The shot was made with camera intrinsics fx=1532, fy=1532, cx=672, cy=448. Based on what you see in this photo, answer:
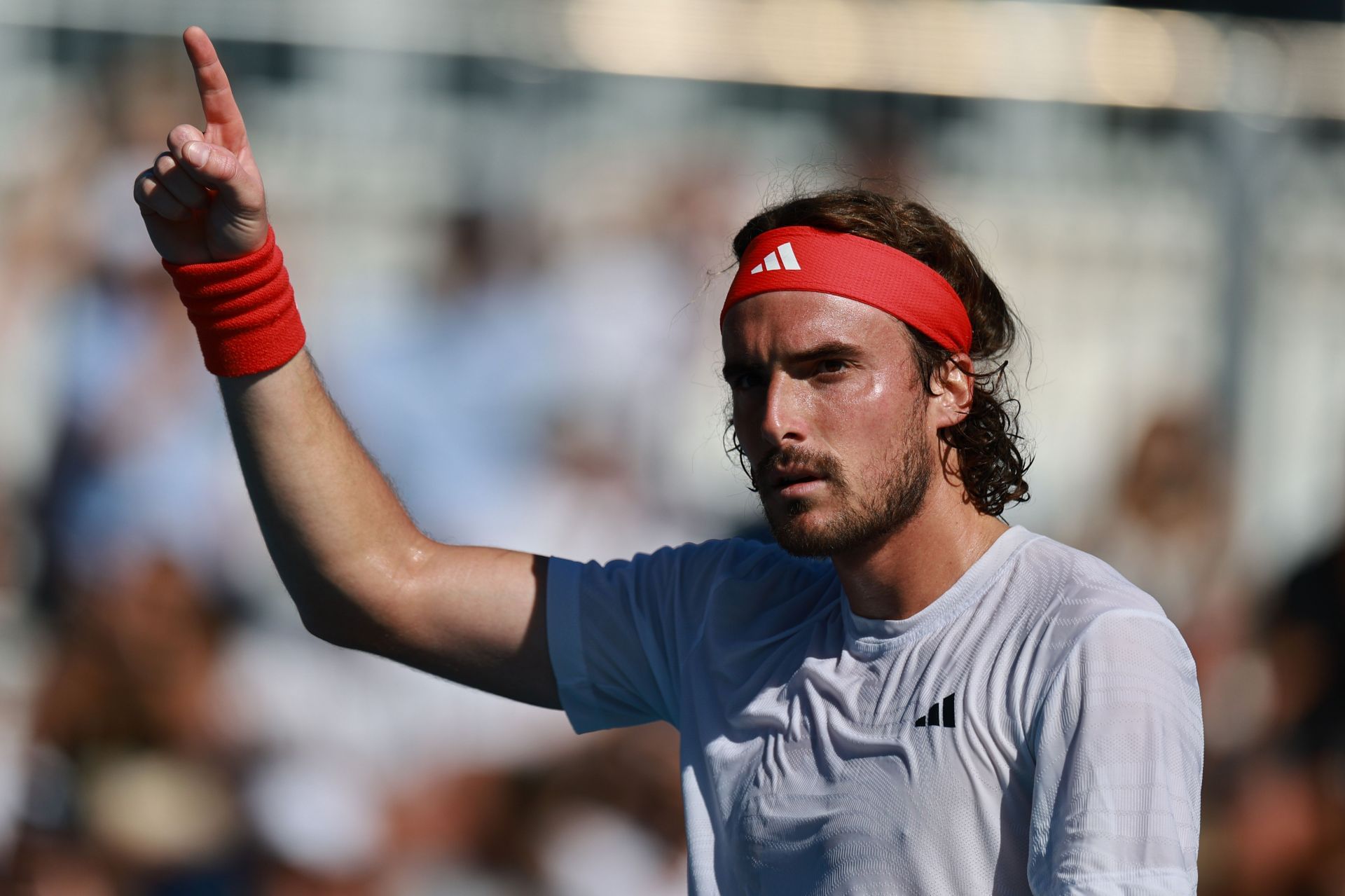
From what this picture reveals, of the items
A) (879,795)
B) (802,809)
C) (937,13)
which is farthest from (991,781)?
(937,13)

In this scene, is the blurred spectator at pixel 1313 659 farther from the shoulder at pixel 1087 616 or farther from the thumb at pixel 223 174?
the thumb at pixel 223 174

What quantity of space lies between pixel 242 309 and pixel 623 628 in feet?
2.85

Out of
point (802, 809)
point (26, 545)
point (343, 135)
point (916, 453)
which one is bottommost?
point (26, 545)

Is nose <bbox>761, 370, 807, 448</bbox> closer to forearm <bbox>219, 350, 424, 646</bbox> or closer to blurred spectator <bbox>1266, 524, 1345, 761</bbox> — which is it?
forearm <bbox>219, 350, 424, 646</bbox>

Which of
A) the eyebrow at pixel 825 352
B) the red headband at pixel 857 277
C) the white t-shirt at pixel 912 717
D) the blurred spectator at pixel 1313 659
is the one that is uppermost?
the red headband at pixel 857 277

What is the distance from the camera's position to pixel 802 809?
7.58 feet

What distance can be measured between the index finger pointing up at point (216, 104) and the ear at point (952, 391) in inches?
47.8

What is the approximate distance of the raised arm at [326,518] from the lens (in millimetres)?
2434

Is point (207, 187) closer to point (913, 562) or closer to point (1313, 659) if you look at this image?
point (913, 562)

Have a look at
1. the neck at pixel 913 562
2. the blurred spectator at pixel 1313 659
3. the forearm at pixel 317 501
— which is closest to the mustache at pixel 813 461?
the neck at pixel 913 562

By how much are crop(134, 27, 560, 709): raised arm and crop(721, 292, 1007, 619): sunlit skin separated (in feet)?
1.86

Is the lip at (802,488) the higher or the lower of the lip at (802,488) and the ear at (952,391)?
the lower

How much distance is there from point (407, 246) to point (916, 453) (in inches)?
152

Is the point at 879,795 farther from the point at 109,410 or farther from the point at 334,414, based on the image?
the point at 109,410
